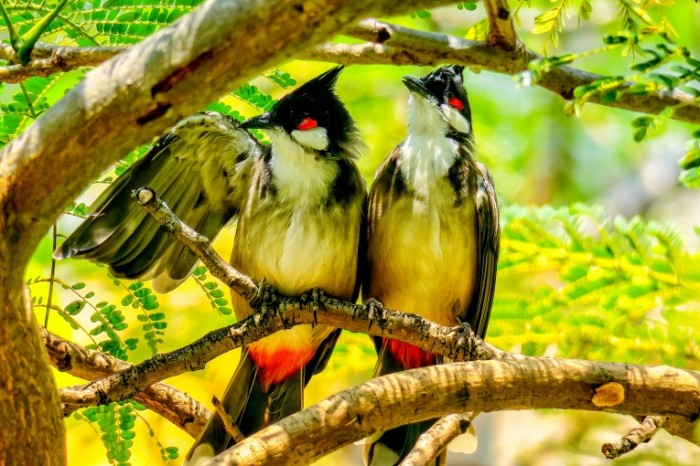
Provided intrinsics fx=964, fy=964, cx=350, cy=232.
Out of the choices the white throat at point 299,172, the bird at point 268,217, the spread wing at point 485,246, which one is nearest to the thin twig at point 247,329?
the bird at point 268,217

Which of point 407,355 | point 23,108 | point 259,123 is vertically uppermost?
point 23,108

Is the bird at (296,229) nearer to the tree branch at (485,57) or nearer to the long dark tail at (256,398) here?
the long dark tail at (256,398)

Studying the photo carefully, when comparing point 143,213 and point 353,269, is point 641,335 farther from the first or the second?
point 143,213

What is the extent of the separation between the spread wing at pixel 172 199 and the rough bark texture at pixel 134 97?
1.08 metres

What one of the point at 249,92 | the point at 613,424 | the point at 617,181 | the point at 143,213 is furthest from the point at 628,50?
the point at 617,181

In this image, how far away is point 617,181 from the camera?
6891 mm

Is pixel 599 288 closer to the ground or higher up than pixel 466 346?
closer to the ground

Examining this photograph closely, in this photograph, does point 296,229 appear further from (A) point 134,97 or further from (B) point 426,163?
(A) point 134,97

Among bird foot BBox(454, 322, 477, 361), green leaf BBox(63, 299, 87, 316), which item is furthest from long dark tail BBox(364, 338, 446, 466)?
green leaf BBox(63, 299, 87, 316)

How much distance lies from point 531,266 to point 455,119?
0.57 metres

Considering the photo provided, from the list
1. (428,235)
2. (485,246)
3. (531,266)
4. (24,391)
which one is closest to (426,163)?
(428,235)

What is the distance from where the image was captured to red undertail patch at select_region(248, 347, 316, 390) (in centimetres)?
313

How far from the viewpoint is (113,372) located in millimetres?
2586

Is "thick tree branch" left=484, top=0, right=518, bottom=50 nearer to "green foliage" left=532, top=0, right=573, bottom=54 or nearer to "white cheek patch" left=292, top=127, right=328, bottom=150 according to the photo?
"green foliage" left=532, top=0, right=573, bottom=54
